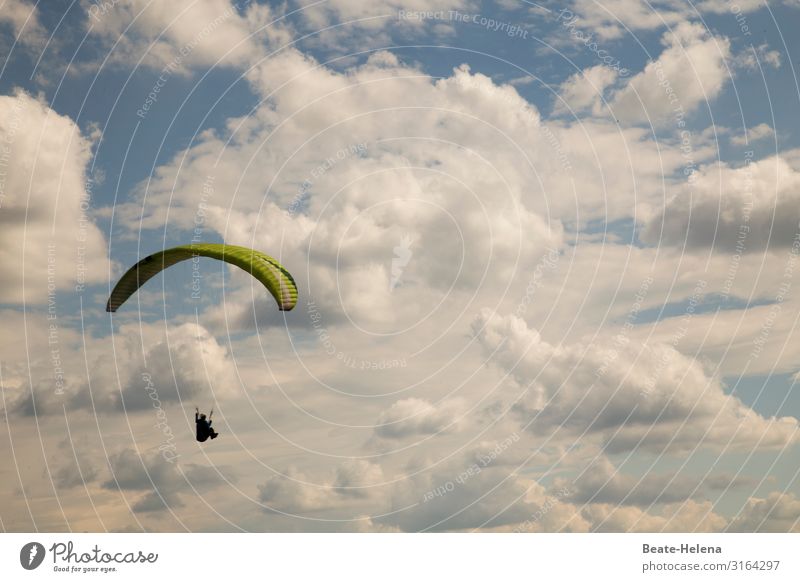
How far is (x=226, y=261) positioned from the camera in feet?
252

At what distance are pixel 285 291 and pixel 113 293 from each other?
15.1 metres

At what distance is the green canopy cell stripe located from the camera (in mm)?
73125

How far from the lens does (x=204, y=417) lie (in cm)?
7144
